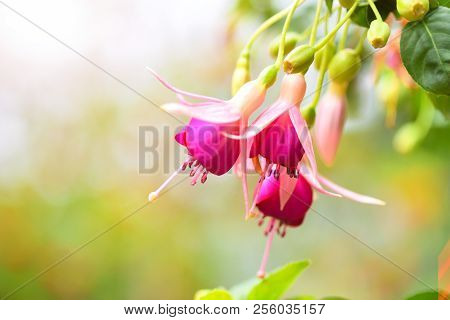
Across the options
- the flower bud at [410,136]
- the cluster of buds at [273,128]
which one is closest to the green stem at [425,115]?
the flower bud at [410,136]

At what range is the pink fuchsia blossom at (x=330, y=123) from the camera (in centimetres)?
78

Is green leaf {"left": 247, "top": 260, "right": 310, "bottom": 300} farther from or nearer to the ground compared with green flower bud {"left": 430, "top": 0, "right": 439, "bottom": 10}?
nearer to the ground

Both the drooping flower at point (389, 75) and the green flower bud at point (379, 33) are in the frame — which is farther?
the drooping flower at point (389, 75)

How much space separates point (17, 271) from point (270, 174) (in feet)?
4.43

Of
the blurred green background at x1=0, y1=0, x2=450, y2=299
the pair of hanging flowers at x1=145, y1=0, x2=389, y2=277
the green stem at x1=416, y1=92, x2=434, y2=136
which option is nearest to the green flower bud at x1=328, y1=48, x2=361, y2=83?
the pair of hanging flowers at x1=145, y1=0, x2=389, y2=277

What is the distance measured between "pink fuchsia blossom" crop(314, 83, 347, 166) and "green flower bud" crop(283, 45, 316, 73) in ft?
0.63

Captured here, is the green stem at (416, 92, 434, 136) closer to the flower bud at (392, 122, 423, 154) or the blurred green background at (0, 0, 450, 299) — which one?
the flower bud at (392, 122, 423, 154)

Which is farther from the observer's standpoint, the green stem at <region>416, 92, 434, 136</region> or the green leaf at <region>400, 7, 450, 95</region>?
the green stem at <region>416, 92, 434, 136</region>

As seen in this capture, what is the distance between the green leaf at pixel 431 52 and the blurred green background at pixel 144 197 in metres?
1.09

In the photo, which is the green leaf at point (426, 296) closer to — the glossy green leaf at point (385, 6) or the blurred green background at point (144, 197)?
the glossy green leaf at point (385, 6)

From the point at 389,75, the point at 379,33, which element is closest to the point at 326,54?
the point at 379,33

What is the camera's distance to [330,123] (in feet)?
2.60

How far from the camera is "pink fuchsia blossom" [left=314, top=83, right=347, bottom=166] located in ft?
2.57

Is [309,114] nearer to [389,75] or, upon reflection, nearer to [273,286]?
[273,286]
